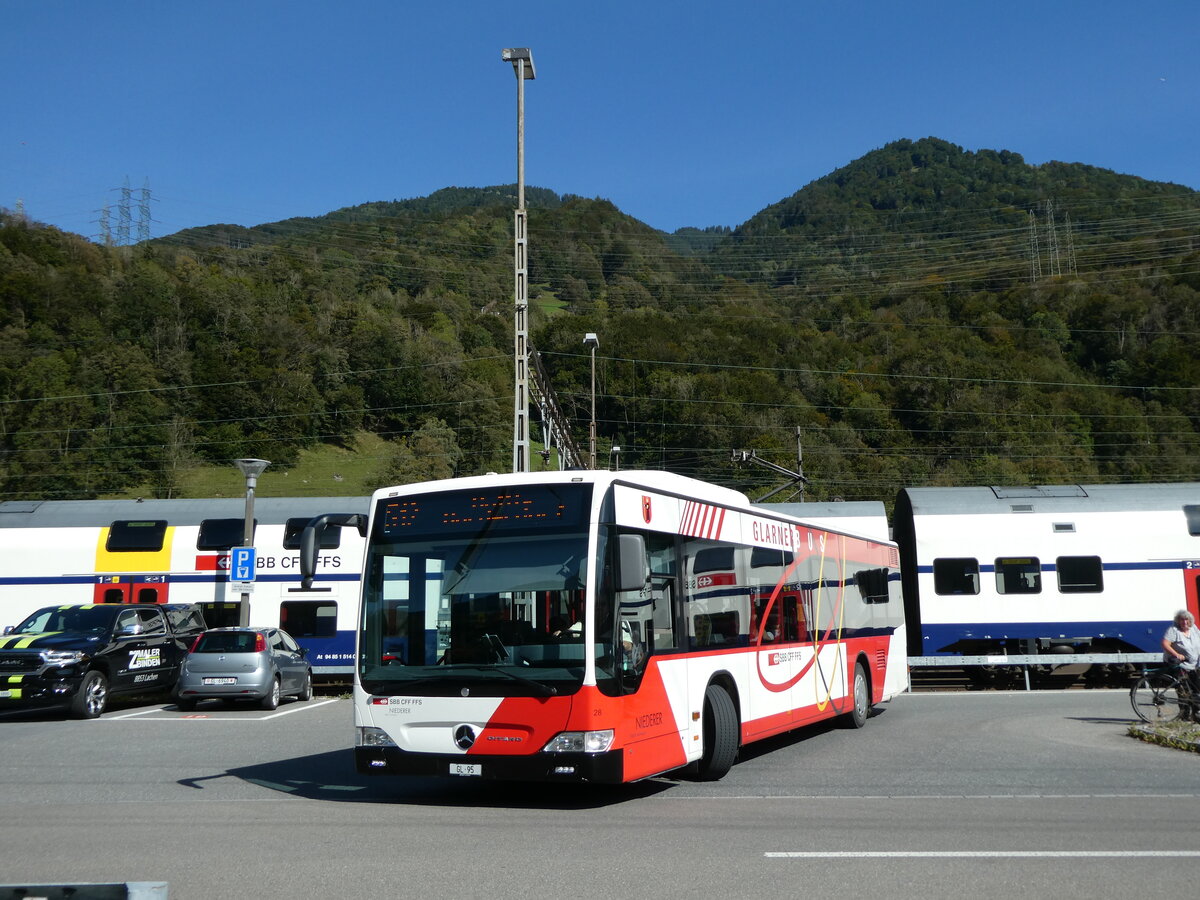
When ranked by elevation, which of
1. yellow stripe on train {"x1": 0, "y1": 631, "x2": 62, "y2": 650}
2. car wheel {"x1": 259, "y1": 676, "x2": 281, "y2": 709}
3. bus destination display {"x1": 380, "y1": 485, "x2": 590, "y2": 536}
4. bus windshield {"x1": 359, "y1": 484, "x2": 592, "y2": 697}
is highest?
bus destination display {"x1": 380, "y1": 485, "x2": 590, "y2": 536}

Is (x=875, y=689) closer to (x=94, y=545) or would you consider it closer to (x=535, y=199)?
(x=94, y=545)

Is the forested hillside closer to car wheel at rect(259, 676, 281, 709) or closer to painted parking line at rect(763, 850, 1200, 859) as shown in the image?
car wheel at rect(259, 676, 281, 709)

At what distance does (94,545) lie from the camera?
25234mm

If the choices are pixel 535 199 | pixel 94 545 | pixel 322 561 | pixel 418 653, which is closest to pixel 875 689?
pixel 418 653

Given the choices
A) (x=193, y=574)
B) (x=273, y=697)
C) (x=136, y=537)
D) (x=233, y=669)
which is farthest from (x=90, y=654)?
(x=136, y=537)

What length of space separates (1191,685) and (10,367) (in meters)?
74.4

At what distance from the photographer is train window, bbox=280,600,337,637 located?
25.0 meters

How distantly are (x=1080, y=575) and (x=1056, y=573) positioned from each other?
1.67 feet

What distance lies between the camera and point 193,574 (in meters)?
25.1

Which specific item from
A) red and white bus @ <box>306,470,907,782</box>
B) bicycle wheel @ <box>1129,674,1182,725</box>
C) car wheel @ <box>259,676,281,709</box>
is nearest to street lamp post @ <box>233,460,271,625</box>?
car wheel @ <box>259,676,281,709</box>

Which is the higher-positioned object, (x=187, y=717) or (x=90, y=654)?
(x=90, y=654)

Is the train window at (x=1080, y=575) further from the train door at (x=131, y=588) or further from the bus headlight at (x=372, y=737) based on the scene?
the train door at (x=131, y=588)

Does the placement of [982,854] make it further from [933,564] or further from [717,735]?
[933,564]

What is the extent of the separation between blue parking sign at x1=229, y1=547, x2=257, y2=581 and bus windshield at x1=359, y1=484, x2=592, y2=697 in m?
14.0
